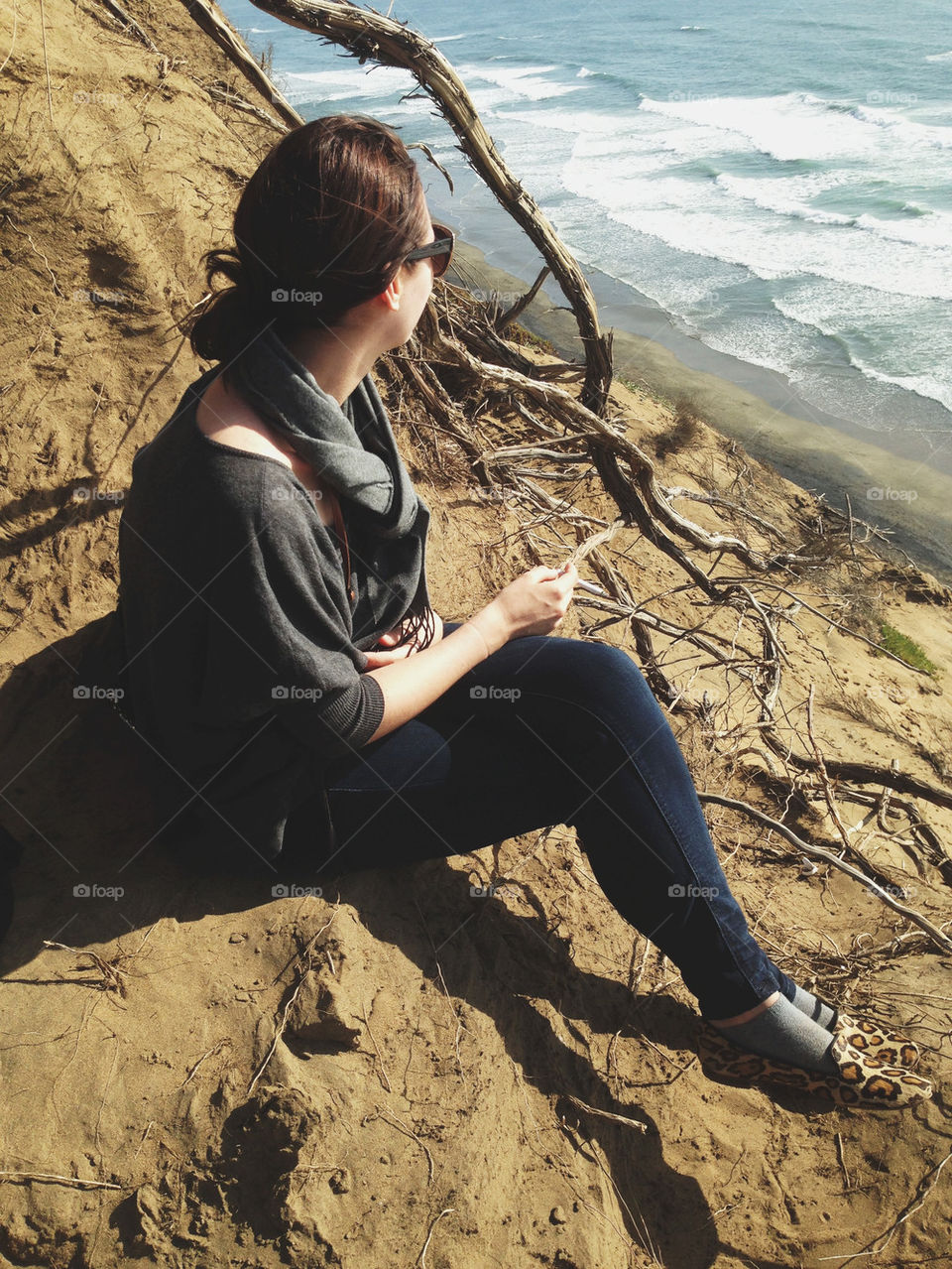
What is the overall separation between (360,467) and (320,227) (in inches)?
15.5

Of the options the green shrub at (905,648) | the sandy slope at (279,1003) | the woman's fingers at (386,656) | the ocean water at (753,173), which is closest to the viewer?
the sandy slope at (279,1003)

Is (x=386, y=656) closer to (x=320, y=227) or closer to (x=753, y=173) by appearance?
(x=320, y=227)

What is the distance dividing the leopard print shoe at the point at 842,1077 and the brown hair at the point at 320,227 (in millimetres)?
1556

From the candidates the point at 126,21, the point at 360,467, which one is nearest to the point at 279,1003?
the point at 360,467

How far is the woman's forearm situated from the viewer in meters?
1.73

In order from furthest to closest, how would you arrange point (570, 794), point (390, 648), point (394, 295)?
point (390, 648) → point (570, 794) → point (394, 295)

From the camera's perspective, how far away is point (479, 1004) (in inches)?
78.4

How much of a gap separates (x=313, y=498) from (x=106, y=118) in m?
1.99

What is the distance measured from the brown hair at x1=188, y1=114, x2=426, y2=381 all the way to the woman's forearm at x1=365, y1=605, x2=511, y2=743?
600 mm

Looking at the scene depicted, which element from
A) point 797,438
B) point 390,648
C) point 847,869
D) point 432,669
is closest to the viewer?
point 432,669

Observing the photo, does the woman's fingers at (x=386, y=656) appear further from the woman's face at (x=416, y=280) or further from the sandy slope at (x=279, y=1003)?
the woman's face at (x=416, y=280)

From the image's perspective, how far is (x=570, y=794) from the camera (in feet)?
6.23

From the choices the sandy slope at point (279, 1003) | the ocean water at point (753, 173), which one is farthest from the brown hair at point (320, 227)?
the ocean water at point (753, 173)

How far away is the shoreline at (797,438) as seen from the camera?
687 centimetres
